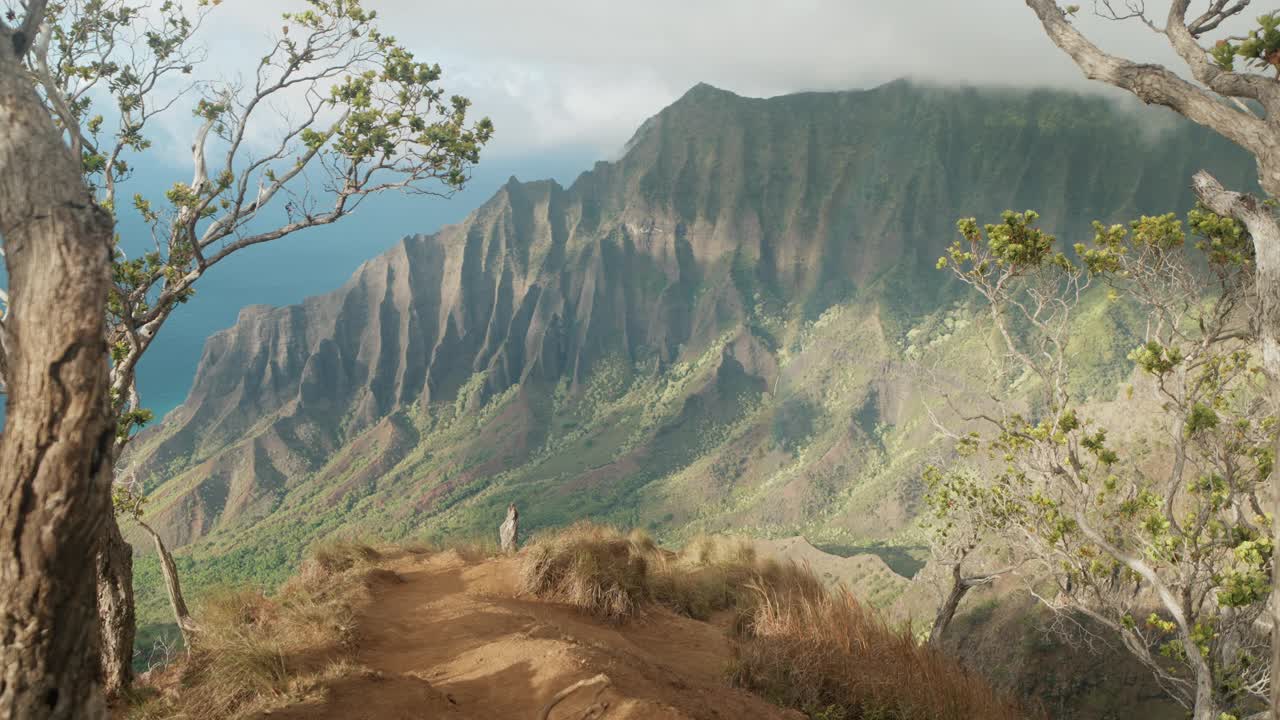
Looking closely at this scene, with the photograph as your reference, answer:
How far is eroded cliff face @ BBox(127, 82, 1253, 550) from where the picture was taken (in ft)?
304

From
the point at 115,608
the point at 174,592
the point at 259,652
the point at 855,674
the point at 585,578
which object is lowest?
the point at 855,674

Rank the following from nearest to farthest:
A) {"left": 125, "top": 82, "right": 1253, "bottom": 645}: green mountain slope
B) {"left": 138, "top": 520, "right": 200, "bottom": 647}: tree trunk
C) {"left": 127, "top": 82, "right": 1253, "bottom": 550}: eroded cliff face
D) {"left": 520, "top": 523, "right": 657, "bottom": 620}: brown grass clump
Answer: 1. {"left": 138, "top": 520, "right": 200, "bottom": 647}: tree trunk
2. {"left": 520, "top": 523, "right": 657, "bottom": 620}: brown grass clump
3. {"left": 125, "top": 82, "right": 1253, "bottom": 645}: green mountain slope
4. {"left": 127, "top": 82, "right": 1253, "bottom": 550}: eroded cliff face

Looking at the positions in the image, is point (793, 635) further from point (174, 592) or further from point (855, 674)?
point (174, 592)

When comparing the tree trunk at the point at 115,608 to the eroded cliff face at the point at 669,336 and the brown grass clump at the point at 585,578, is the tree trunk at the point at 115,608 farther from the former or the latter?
the eroded cliff face at the point at 669,336

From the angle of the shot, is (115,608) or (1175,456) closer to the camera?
(115,608)

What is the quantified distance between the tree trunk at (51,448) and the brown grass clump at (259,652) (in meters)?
2.46

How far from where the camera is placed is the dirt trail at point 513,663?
606cm

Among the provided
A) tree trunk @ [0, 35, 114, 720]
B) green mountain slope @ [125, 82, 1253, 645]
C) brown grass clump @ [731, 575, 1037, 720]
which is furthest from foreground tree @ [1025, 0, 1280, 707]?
green mountain slope @ [125, 82, 1253, 645]

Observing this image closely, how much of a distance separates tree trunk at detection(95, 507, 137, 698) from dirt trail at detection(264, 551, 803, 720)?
8.05ft

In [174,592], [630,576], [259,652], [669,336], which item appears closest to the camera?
[259,652]

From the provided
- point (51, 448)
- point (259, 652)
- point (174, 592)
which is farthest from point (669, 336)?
point (51, 448)

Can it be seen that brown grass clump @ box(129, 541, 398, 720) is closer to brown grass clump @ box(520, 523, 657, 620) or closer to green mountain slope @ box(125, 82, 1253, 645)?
brown grass clump @ box(520, 523, 657, 620)

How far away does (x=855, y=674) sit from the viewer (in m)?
7.51

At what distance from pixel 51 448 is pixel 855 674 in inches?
287
